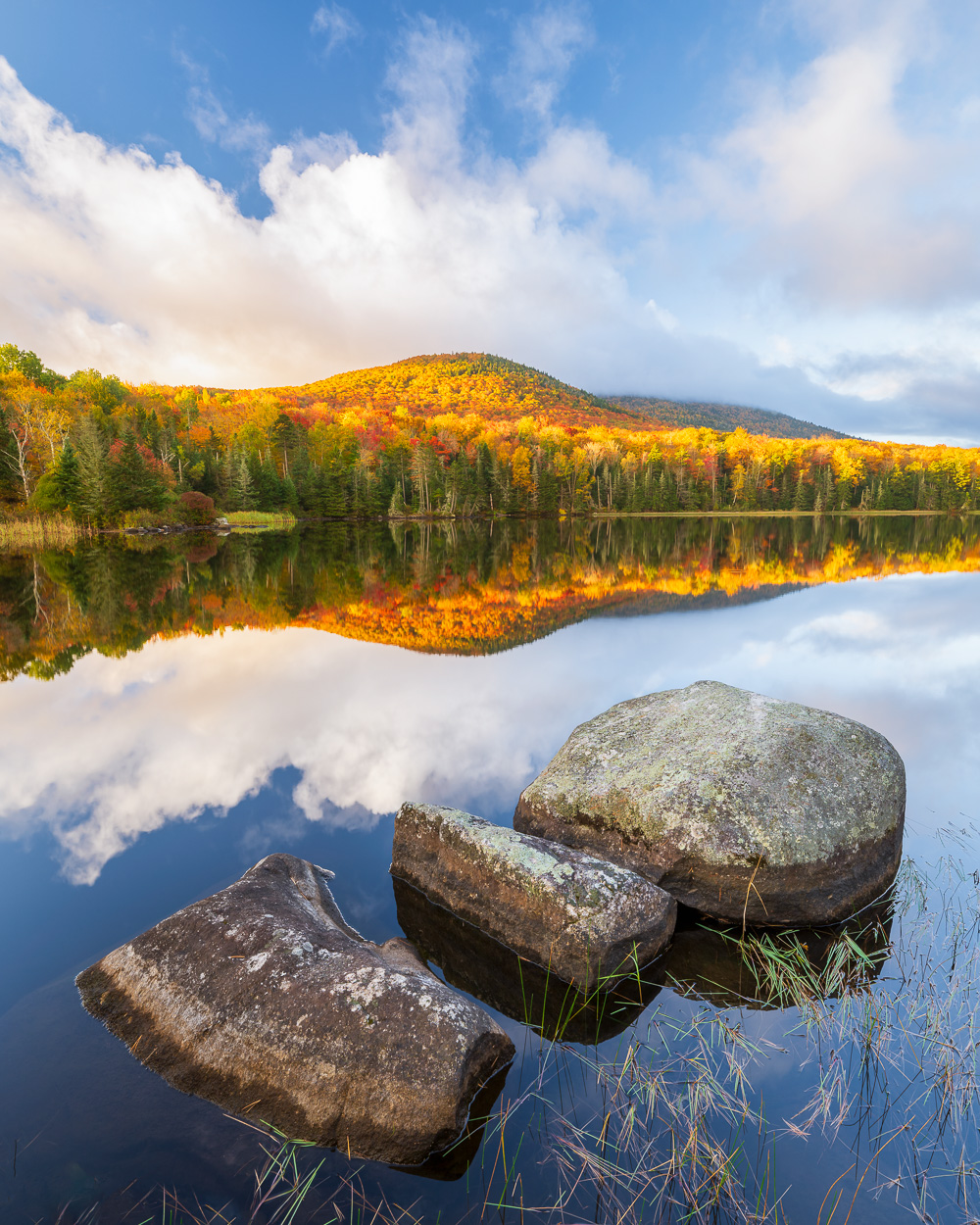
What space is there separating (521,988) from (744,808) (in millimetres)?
2313

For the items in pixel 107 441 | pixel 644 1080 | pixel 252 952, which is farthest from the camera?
pixel 107 441

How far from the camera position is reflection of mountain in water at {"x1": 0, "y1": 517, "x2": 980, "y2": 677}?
15.5 metres

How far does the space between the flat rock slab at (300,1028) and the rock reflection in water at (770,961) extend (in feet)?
5.30

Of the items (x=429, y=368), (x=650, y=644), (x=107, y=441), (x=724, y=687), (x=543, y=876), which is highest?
(x=429, y=368)

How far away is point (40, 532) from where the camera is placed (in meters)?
40.5

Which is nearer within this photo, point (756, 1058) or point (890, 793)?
point (756, 1058)

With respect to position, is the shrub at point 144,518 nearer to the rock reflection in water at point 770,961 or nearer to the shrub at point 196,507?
the shrub at point 196,507

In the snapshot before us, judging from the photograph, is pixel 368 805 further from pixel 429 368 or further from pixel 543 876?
pixel 429 368

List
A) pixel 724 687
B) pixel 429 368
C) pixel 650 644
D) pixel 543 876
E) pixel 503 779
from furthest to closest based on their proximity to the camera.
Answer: pixel 429 368 < pixel 650 644 < pixel 503 779 < pixel 724 687 < pixel 543 876

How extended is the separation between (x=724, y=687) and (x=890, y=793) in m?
1.90

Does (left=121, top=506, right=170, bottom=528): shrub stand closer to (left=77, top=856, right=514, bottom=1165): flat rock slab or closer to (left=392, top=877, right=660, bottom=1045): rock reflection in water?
(left=77, top=856, right=514, bottom=1165): flat rock slab

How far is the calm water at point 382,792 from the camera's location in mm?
2951

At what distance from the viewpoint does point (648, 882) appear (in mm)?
4609

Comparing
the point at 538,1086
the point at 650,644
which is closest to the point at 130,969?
the point at 538,1086
